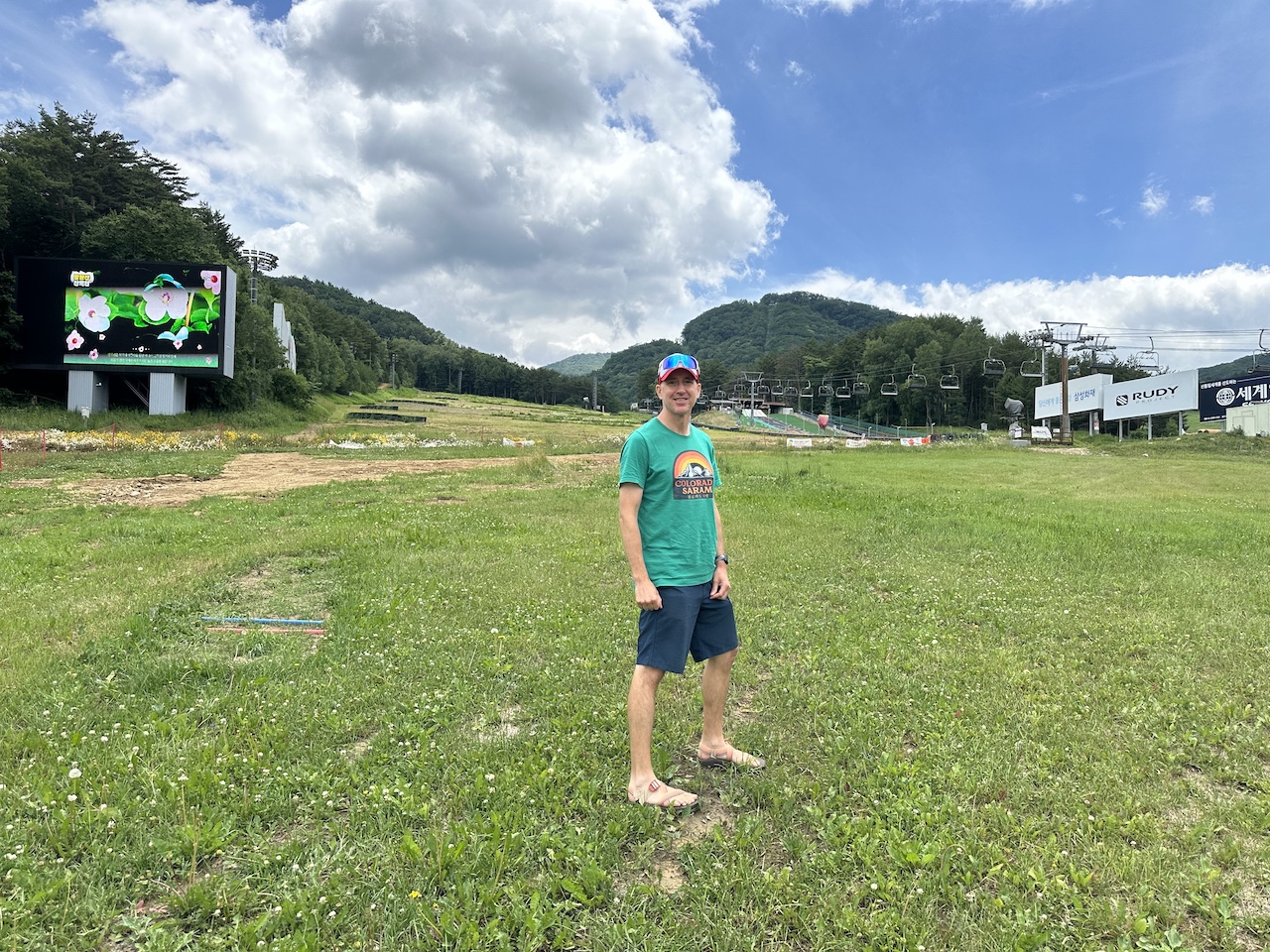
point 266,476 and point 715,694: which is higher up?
point 266,476

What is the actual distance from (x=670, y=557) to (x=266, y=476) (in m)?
21.0

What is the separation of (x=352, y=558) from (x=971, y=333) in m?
114

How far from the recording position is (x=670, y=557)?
3406 millimetres

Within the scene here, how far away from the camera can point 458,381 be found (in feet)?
484

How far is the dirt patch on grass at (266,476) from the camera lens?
15.5m

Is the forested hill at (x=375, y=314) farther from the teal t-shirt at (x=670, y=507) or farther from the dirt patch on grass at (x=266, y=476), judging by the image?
the teal t-shirt at (x=670, y=507)

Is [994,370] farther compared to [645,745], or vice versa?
[994,370]

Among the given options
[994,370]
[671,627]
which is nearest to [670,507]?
[671,627]

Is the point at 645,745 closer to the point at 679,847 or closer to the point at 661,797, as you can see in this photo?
the point at 661,797

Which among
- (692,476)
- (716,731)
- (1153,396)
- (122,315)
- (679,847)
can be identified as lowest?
(679,847)

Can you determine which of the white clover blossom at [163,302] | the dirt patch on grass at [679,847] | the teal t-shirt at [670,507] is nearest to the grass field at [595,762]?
the dirt patch on grass at [679,847]

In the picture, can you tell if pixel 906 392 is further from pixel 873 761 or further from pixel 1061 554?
pixel 873 761

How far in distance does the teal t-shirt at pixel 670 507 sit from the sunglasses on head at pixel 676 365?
27cm

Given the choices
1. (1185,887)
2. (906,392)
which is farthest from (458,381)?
(1185,887)
